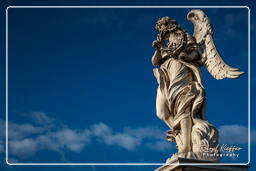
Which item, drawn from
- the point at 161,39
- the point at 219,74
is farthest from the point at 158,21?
the point at 219,74

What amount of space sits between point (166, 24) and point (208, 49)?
1083 millimetres

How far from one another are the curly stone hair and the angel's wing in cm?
65

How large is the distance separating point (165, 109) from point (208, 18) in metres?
2.34

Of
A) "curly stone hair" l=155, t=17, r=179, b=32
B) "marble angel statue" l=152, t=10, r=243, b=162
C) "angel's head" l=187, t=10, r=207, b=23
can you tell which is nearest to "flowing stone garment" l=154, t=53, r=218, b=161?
"marble angel statue" l=152, t=10, r=243, b=162

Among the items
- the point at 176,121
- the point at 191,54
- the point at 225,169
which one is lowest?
the point at 225,169

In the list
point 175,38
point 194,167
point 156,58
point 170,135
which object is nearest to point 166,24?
point 175,38

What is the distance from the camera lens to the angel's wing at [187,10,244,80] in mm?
18328

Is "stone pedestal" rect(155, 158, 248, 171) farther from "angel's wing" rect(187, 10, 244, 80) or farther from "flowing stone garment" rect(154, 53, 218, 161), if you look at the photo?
"angel's wing" rect(187, 10, 244, 80)

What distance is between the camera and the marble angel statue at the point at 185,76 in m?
18.0

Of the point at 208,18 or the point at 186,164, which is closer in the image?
the point at 186,164

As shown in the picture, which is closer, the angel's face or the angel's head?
the angel's face

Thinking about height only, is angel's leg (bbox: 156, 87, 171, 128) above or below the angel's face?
below

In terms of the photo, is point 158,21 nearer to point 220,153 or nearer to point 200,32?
point 200,32

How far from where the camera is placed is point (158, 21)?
62.1 ft
